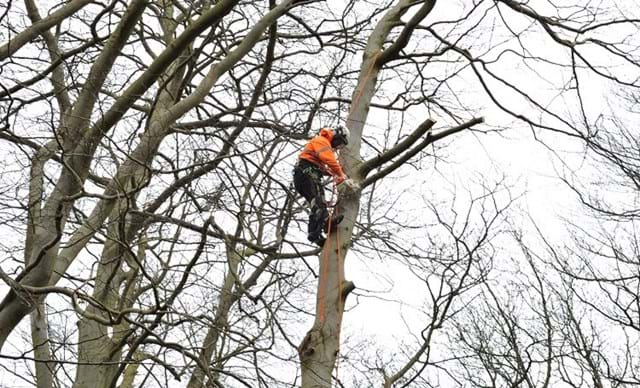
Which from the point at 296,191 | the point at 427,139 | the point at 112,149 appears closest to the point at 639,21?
the point at 427,139

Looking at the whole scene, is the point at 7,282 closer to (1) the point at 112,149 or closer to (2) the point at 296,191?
(1) the point at 112,149

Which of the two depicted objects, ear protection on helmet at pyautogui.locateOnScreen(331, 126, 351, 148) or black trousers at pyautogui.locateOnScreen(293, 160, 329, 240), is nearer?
ear protection on helmet at pyautogui.locateOnScreen(331, 126, 351, 148)

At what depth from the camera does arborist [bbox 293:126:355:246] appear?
4812mm

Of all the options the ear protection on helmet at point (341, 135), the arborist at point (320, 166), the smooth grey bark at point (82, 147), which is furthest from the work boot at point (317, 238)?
the smooth grey bark at point (82, 147)

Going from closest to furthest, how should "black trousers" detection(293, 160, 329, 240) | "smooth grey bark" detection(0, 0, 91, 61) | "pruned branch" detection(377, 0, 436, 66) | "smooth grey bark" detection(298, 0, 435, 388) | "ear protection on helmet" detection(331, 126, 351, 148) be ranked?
"smooth grey bark" detection(298, 0, 435, 388)
"smooth grey bark" detection(0, 0, 91, 61)
"ear protection on helmet" detection(331, 126, 351, 148)
"pruned branch" detection(377, 0, 436, 66)
"black trousers" detection(293, 160, 329, 240)

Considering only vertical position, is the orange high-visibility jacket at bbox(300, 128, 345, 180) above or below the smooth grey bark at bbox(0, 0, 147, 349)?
above

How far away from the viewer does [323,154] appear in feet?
16.1

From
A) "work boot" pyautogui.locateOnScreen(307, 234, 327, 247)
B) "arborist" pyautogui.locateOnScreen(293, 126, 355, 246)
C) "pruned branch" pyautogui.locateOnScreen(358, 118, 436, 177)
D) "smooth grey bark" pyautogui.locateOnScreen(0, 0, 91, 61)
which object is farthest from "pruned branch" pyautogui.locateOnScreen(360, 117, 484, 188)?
"smooth grey bark" pyautogui.locateOnScreen(0, 0, 91, 61)

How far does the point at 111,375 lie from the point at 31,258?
237cm

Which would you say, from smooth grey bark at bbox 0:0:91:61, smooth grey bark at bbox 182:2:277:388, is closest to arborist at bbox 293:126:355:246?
smooth grey bark at bbox 182:2:277:388

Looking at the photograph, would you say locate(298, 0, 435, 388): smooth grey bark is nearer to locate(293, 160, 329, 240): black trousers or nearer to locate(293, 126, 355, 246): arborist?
locate(293, 126, 355, 246): arborist

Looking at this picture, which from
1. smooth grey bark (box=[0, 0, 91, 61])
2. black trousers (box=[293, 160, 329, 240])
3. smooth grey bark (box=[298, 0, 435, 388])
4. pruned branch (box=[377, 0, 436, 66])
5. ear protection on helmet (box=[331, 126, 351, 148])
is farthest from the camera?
black trousers (box=[293, 160, 329, 240])

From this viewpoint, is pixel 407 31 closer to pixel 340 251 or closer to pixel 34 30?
pixel 340 251

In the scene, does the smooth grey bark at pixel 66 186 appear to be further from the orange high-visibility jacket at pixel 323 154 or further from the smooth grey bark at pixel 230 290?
the orange high-visibility jacket at pixel 323 154
